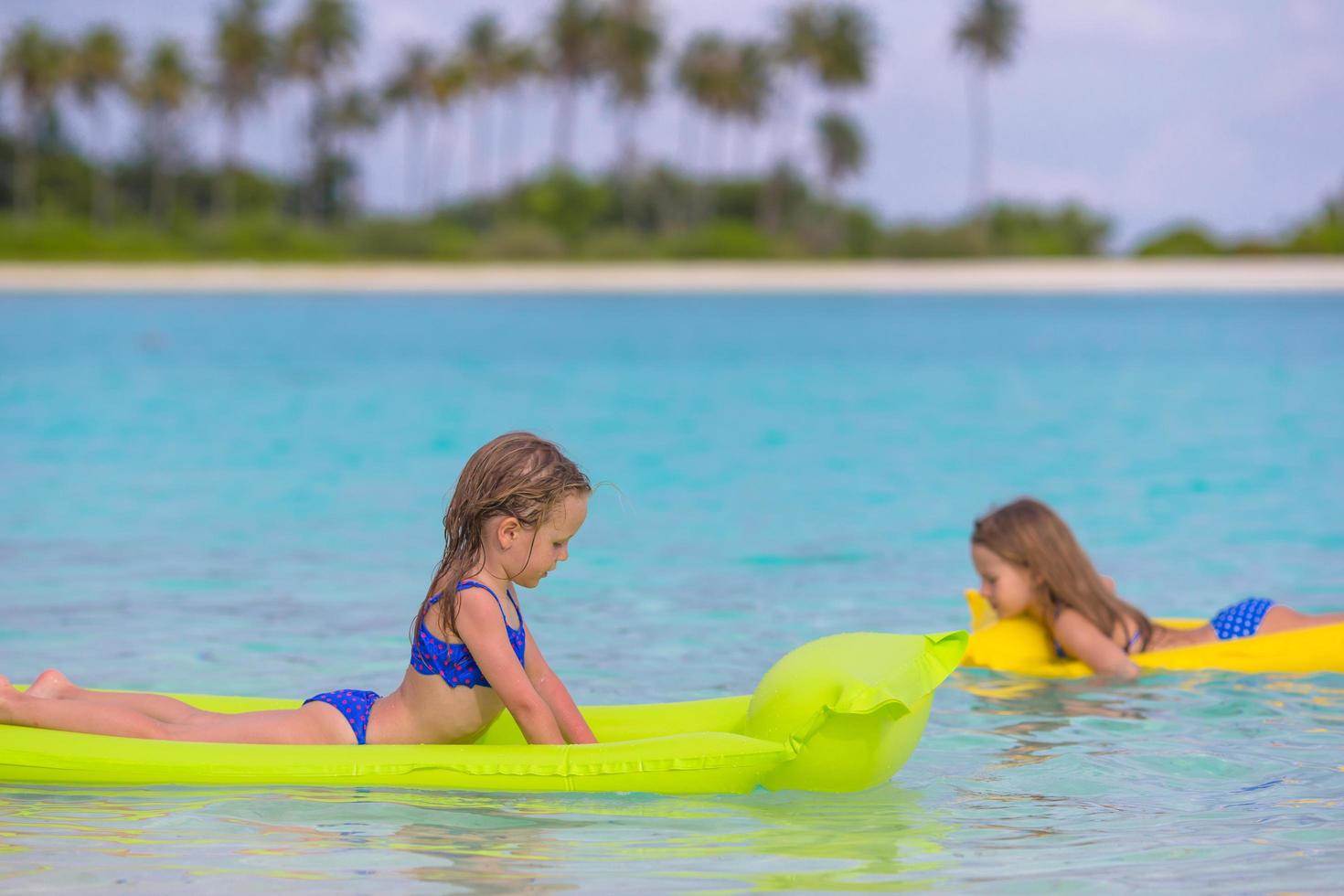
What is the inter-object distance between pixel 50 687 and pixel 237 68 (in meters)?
53.8

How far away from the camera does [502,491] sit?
3326 millimetres

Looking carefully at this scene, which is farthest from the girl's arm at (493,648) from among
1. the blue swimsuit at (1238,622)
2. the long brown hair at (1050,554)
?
the blue swimsuit at (1238,622)

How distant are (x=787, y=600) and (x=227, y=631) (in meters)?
2.14

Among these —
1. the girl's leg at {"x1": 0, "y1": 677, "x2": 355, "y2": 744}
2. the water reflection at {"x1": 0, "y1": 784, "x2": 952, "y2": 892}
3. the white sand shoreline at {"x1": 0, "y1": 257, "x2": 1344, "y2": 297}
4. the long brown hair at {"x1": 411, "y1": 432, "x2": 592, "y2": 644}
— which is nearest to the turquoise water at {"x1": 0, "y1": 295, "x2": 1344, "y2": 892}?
the water reflection at {"x1": 0, "y1": 784, "x2": 952, "y2": 892}

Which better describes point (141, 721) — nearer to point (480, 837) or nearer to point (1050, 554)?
point (480, 837)

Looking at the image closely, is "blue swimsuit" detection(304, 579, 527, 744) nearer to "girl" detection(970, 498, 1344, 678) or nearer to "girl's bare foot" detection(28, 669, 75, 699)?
"girl's bare foot" detection(28, 669, 75, 699)

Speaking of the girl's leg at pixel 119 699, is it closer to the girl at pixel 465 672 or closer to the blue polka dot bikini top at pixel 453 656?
the girl at pixel 465 672

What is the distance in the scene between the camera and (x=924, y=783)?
3859 mm

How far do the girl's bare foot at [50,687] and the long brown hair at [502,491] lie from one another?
925mm

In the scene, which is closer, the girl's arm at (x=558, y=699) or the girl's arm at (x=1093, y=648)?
the girl's arm at (x=558, y=699)

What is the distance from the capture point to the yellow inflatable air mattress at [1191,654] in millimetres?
4902

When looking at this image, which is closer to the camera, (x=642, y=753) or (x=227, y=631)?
(x=642, y=753)

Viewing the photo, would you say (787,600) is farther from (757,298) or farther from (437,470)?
(757,298)

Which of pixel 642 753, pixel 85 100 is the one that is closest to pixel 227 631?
pixel 642 753
